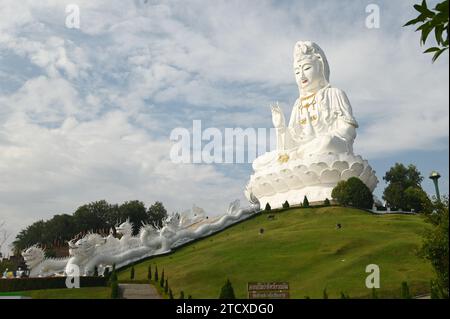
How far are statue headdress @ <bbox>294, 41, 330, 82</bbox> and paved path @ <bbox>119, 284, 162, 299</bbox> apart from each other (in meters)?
31.2

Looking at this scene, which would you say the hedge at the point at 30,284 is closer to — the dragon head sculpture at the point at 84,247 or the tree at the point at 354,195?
the dragon head sculpture at the point at 84,247

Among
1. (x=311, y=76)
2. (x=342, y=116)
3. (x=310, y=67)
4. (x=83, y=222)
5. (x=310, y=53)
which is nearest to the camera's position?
(x=342, y=116)

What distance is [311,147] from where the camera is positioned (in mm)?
41906

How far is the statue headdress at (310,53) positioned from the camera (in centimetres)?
4578

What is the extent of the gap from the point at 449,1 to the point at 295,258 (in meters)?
18.4

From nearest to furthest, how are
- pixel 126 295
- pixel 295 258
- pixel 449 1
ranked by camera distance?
pixel 449 1, pixel 126 295, pixel 295 258

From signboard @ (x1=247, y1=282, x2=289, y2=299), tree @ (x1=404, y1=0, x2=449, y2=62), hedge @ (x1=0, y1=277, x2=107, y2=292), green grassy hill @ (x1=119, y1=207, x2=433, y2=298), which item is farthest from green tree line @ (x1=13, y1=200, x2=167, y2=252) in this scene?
tree @ (x1=404, y1=0, x2=449, y2=62)

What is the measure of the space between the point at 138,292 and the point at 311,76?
31.3 m

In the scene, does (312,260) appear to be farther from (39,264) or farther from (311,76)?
(311,76)

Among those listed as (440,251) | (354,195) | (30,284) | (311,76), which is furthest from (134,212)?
(440,251)

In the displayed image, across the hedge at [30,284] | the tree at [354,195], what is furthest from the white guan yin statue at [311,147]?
the hedge at [30,284]
